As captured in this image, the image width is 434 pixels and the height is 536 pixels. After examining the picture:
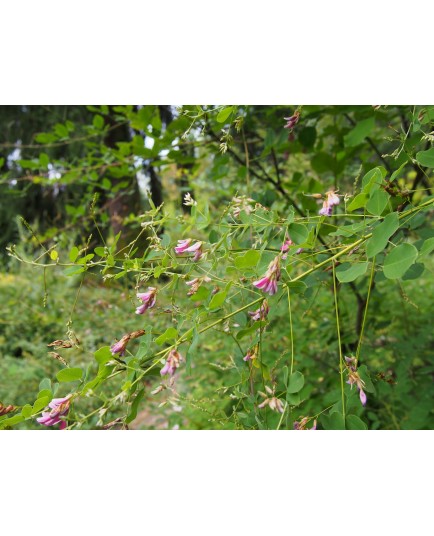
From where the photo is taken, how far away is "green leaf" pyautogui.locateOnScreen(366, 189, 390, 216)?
0.64 meters

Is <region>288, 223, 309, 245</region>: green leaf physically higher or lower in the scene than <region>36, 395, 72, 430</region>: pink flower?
higher

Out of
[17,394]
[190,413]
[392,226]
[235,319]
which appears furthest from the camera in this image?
[17,394]

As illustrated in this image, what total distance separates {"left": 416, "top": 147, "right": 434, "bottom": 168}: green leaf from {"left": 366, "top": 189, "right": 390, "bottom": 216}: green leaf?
0.13 metres

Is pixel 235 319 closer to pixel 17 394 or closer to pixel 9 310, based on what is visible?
pixel 17 394

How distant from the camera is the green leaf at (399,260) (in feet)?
1.89

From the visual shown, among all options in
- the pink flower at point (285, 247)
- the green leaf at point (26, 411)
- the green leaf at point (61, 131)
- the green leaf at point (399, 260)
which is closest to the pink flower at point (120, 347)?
the green leaf at point (26, 411)

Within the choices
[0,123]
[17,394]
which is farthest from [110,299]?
[0,123]

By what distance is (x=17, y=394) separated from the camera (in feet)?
10.5

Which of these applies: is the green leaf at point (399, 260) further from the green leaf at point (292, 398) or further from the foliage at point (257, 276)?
the green leaf at point (292, 398)

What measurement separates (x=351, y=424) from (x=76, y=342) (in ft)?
1.21

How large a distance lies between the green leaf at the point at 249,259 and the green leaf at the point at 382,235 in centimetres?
13

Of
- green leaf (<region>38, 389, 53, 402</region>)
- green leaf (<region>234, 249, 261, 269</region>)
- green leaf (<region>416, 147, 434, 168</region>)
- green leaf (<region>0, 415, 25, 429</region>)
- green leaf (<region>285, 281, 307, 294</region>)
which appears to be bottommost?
green leaf (<region>0, 415, 25, 429</region>)

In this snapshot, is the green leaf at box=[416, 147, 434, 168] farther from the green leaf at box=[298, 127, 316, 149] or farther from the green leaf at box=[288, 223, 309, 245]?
the green leaf at box=[298, 127, 316, 149]

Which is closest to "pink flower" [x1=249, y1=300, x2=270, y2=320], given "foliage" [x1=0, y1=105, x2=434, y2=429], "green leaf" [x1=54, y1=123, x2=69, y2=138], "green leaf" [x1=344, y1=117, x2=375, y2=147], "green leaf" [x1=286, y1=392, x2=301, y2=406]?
"foliage" [x1=0, y1=105, x2=434, y2=429]
